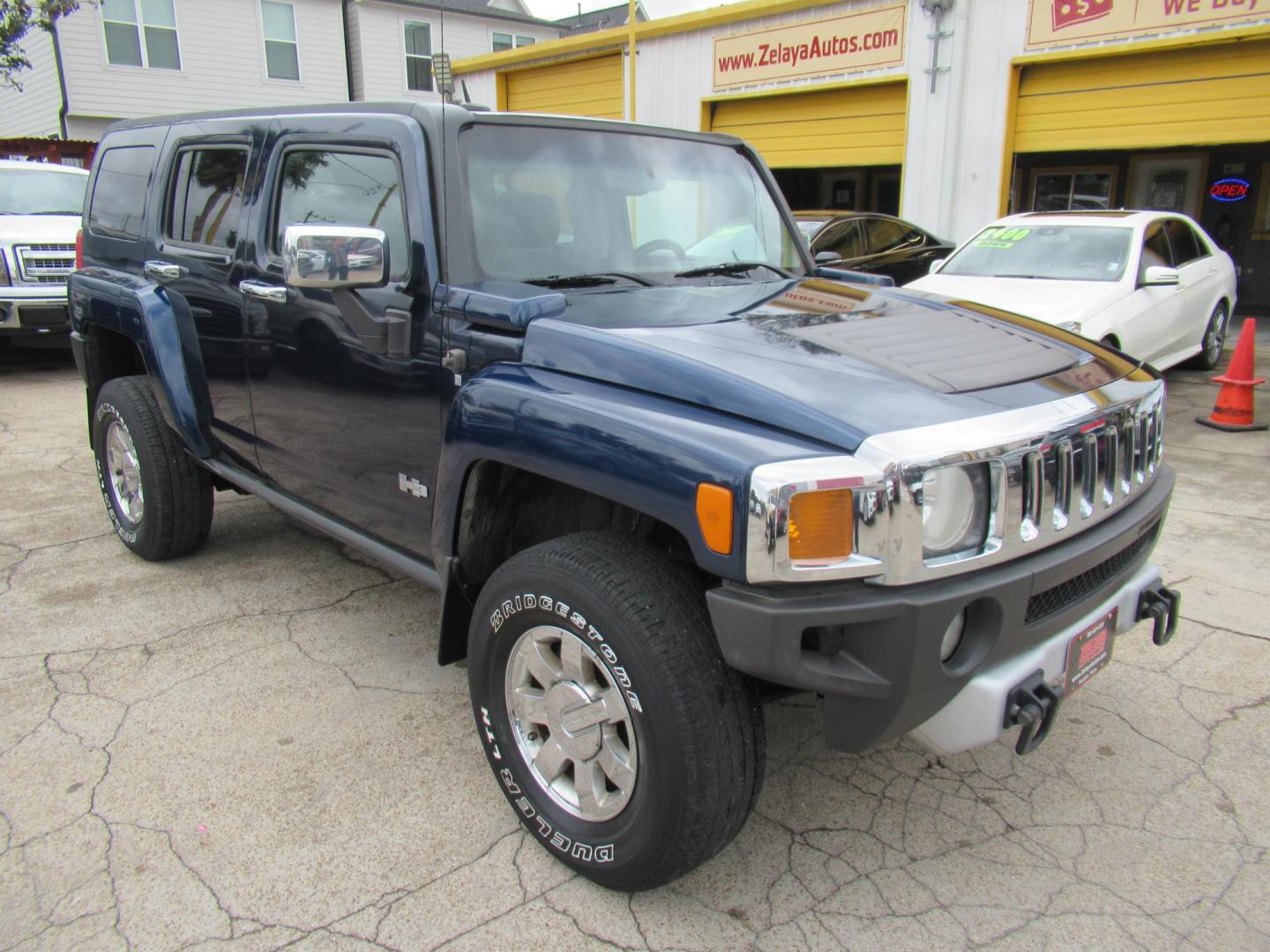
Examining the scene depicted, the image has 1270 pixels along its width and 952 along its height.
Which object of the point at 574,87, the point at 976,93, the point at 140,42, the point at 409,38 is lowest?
the point at 976,93

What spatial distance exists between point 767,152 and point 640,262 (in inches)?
461

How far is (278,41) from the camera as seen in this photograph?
22.5 meters

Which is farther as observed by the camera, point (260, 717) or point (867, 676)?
point (260, 717)

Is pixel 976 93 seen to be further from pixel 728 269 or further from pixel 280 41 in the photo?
pixel 280 41

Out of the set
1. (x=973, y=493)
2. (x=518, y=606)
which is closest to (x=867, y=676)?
(x=973, y=493)

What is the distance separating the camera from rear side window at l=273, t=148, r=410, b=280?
288cm

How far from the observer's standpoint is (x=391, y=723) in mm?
3102

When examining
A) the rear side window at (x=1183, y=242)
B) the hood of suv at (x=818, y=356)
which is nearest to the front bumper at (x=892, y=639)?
the hood of suv at (x=818, y=356)

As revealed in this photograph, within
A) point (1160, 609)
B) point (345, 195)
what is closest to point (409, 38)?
point (345, 195)

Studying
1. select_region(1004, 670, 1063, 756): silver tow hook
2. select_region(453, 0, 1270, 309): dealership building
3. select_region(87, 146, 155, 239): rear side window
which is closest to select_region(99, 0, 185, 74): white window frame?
select_region(453, 0, 1270, 309): dealership building

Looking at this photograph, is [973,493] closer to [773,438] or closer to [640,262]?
[773,438]

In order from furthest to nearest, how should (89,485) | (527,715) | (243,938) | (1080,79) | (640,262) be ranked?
(1080,79) → (89,485) → (640,262) → (527,715) → (243,938)

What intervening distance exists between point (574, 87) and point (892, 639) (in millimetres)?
15787

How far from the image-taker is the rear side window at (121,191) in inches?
165
